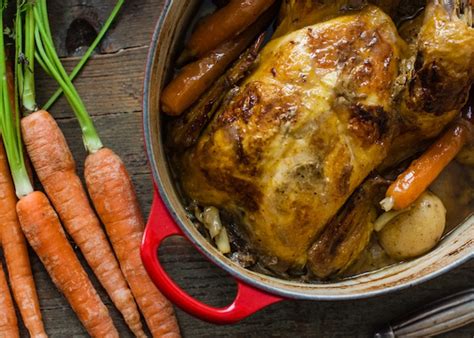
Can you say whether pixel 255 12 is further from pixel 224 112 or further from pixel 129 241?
pixel 129 241

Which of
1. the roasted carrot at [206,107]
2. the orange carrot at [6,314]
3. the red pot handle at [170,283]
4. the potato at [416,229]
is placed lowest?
the orange carrot at [6,314]

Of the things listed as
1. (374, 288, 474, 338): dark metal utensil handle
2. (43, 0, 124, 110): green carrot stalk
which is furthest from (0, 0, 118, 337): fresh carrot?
(374, 288, 474, 338): dark metal utensil handle

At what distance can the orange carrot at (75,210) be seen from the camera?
1.95m

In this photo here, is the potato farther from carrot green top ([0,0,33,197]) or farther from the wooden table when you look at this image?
carrot green top ([0,0,33,197])

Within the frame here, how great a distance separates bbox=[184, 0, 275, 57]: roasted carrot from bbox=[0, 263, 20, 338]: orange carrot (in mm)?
896

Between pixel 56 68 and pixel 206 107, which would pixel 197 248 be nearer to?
pixel 206 107

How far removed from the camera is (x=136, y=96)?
1.99 metres

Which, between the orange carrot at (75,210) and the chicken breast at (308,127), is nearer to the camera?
the chicken breast at (308,127)

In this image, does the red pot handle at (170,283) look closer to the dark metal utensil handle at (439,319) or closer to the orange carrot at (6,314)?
the dark metal utensil handle at (439,319)

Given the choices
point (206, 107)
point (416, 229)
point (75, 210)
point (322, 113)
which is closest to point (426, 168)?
point (416, 229)

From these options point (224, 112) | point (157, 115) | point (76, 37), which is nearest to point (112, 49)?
point (76, 37)

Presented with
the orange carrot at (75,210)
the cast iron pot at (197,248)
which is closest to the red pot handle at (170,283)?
the cast iron pot at (197,248)

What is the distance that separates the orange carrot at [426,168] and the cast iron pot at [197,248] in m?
0.20

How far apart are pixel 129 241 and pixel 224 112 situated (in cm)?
54
